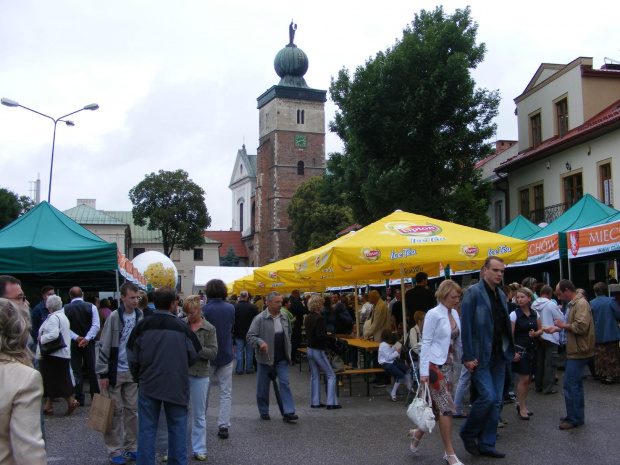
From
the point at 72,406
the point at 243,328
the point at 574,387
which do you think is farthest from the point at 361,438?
the point at 243,328

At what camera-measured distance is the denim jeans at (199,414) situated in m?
6.96

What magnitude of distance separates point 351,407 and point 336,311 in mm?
5244

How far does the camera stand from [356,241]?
9844 millimetres

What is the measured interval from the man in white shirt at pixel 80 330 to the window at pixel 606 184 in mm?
18324

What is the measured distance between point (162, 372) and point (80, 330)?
5914 millimetres

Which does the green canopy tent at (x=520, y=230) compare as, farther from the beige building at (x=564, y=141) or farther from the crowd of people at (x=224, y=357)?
the crowd of people at (x=224, y=357)

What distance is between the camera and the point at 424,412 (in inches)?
247

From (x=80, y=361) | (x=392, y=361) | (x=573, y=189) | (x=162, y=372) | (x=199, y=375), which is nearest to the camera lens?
(x=162, y=372)

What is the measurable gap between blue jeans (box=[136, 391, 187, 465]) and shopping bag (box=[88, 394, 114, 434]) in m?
0.75

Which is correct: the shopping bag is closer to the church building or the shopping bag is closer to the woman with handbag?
the woman with handbag

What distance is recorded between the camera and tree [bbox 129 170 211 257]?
2552 inches

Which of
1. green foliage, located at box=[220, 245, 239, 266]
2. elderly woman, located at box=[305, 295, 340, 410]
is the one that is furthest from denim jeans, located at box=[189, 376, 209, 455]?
green foliage, located at box=[220, 245, 239, 266]

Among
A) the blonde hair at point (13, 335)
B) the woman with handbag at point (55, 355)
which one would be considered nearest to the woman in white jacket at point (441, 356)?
the blonde hair at point (13, 335)

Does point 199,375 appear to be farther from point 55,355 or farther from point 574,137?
point 574,137
